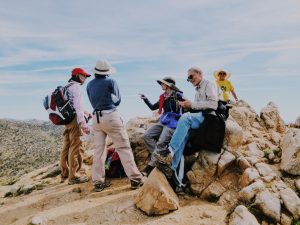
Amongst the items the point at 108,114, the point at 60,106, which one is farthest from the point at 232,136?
the point at 60,106

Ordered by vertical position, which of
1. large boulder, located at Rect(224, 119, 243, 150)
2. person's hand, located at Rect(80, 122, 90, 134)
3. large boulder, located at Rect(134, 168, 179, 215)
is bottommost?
large boulder, located at Rect(134, 168, 179, 215)

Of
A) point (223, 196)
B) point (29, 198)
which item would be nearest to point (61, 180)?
point (29, 198)

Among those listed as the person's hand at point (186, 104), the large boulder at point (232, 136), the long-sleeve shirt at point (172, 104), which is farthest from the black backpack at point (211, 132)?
the long-sleeve shirt at point (172, 104)

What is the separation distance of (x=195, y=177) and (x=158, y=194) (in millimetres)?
1664

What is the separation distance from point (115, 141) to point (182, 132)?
7.67 ft

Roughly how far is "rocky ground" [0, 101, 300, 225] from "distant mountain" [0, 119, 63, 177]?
80.8 feet

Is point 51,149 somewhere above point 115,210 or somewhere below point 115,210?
below

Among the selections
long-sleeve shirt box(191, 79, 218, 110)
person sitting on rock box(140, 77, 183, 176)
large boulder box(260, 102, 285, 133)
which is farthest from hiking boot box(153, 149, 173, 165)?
large boulder box(260, 102, 285, 133)

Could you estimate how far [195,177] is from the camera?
34.1ft

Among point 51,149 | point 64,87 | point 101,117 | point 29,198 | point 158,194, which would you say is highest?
point 64,87

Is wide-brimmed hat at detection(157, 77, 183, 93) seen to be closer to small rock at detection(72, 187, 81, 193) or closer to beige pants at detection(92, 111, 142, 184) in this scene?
beige pants at detection(92, 111, 142, 184)

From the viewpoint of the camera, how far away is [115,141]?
11016mm

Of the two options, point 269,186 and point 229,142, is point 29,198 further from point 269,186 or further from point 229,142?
point 269,186

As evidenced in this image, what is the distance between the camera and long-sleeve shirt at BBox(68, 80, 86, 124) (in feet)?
37.6
